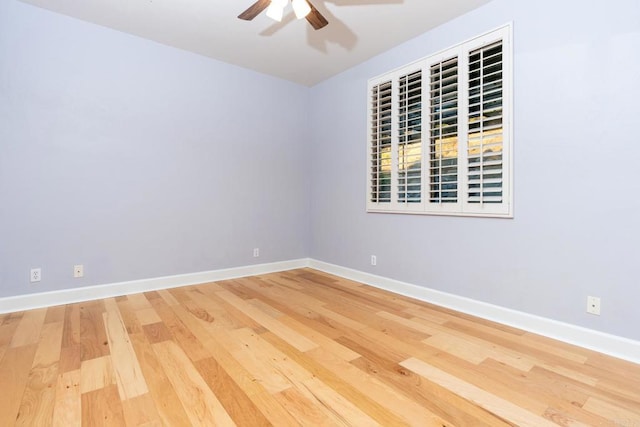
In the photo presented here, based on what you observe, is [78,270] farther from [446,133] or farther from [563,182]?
[563,182]

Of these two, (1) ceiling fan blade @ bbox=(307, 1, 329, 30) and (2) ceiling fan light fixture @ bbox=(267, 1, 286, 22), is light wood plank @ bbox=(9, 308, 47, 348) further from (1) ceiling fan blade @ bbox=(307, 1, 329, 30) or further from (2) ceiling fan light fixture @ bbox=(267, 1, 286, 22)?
(1) ceiling fan blade @ bbox=(307, 1, 329, 30)

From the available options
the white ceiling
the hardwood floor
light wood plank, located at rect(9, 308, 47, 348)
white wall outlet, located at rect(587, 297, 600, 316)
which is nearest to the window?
the white ceiling

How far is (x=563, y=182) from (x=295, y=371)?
227 cm

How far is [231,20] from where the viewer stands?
299 cm

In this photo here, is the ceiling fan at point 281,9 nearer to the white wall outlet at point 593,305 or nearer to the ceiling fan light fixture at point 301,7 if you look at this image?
the ceiling fan light fixture at point 301,7

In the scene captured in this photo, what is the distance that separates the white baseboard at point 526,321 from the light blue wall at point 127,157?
1863mm

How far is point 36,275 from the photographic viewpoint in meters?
2.86

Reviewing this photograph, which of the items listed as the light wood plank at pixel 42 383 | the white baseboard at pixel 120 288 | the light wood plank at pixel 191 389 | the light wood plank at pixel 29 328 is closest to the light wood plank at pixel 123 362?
the light wood plank at pixel 191 389

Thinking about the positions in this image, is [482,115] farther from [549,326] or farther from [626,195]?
[549,326]

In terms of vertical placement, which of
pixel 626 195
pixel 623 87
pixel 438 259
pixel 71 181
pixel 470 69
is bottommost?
pixel 438 259

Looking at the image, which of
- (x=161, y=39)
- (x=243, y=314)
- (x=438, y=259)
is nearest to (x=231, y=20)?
(x=161, y=39)

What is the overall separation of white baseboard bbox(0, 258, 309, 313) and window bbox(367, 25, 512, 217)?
1.79 m

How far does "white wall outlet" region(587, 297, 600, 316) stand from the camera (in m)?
2.12

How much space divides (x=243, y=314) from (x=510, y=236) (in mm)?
2349
